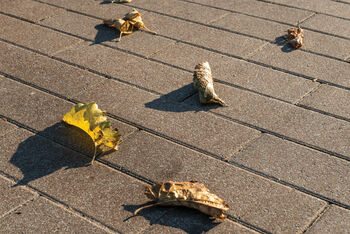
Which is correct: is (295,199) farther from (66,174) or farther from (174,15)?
(174,15)

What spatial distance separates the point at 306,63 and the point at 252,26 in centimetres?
93

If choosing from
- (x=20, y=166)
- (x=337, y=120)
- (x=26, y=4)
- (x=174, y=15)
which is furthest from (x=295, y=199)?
(x=26, y=4)

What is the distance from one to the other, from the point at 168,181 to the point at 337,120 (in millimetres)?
1493

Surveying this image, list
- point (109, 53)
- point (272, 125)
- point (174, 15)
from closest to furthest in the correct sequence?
1. point (272, 125)
2. point (109, 53)
3. point (174, 15)

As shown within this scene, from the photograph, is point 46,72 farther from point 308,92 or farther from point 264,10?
point 264,10

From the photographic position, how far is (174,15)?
5953 mm

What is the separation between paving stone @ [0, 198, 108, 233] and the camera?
3049 mm

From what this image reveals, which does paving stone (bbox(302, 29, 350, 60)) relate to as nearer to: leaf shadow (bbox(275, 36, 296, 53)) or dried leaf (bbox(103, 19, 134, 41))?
leaf shadow (bbox(275, 36, 296, 53))

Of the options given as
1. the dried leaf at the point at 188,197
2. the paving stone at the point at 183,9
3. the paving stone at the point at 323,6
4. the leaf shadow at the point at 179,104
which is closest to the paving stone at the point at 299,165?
the dried leaf at the point at 188,197

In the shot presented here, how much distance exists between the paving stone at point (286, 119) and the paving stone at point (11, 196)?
58.8 inches

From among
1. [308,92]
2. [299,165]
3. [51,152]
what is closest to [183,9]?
[308,92]

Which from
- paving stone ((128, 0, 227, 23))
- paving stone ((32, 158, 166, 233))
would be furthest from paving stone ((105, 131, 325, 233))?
paving stone ((128, 0, 227, 23))

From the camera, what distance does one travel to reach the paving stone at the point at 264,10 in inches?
229

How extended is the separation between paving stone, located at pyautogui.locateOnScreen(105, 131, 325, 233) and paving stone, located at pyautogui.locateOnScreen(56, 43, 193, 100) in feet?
2.48
